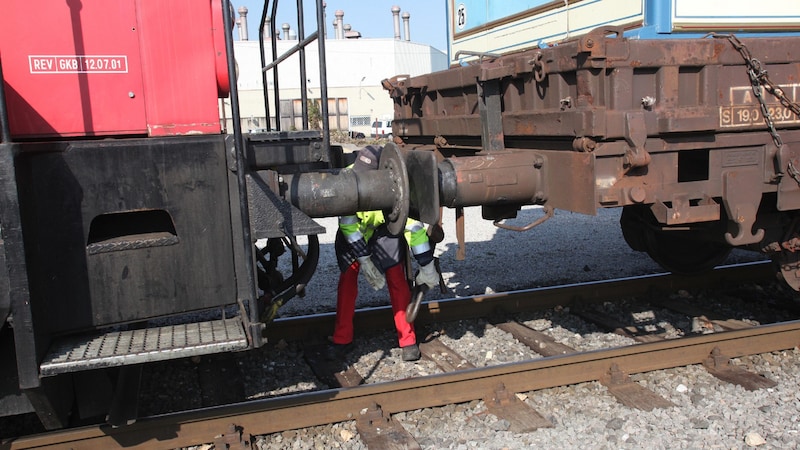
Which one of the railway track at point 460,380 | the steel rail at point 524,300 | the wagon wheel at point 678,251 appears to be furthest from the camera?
the wagon wheel at point 678,251

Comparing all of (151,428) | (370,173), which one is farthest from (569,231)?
(151,428)

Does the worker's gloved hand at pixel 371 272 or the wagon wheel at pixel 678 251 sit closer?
the worker's gloved hand at pixel 371 272

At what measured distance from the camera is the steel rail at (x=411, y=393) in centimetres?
370

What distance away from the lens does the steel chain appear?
404cm

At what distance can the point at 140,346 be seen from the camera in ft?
10.3

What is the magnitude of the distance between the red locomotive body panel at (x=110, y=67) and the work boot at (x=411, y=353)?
2.39m

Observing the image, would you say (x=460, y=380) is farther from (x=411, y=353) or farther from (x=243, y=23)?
(x=243, y=23)

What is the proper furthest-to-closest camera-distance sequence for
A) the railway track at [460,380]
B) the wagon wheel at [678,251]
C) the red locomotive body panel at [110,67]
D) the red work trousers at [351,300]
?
the wagon wheel at [678,251] → the red work trousers at [351,300] → the railway track at [460,380] → the red locomotive body panel at [110,67]

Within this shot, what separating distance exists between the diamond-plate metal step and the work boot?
6.47 feet

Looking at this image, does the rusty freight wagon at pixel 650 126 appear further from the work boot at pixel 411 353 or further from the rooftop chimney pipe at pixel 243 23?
the rooftop chimney pipe at pixel 243 23

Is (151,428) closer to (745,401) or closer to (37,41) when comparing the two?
(37,41)

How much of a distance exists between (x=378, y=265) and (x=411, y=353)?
0.76 metres

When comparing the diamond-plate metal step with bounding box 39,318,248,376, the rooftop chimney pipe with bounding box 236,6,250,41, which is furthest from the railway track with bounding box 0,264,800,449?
the rooftop chimney pipe with bounding box 236,6,250,41

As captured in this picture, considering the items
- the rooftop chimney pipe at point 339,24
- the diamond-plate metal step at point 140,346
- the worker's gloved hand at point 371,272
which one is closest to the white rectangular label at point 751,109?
the worker's gloved hand at point 371,272
